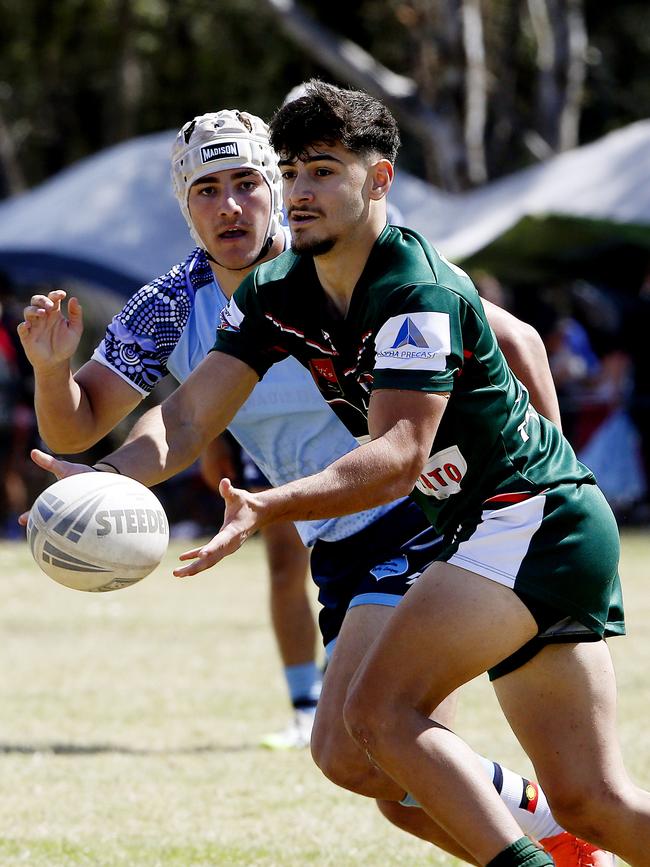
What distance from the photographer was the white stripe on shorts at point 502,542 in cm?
371

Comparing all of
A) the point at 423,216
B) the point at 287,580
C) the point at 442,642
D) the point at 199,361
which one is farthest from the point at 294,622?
the point at 423,216

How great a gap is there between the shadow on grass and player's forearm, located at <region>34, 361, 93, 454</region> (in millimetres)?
2701

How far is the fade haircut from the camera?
3.82m

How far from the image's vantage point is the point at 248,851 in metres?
5.13

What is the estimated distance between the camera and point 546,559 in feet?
12.2

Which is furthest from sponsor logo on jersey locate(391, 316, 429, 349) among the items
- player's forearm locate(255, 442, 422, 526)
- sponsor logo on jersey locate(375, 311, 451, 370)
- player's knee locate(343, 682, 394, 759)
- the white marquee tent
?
the white marquee tent

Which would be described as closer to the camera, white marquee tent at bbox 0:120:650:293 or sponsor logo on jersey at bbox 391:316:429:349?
sponsor logo on jersey at bbox 391:316:429:349

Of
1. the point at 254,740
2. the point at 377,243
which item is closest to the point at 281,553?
the point at 254,740

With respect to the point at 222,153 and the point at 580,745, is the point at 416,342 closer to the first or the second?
the point at 580,745

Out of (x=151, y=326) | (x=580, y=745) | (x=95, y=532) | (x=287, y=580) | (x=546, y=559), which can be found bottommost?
(x=287, y=580)

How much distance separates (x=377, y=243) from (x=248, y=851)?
239cm

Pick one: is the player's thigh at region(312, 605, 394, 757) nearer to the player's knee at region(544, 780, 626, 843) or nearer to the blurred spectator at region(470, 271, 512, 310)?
the player's knee at region(544, 780, 626, 843)

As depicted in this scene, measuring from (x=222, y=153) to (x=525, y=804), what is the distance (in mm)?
2390

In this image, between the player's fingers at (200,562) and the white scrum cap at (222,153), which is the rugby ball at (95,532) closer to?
the player's fingers at (200,562)
